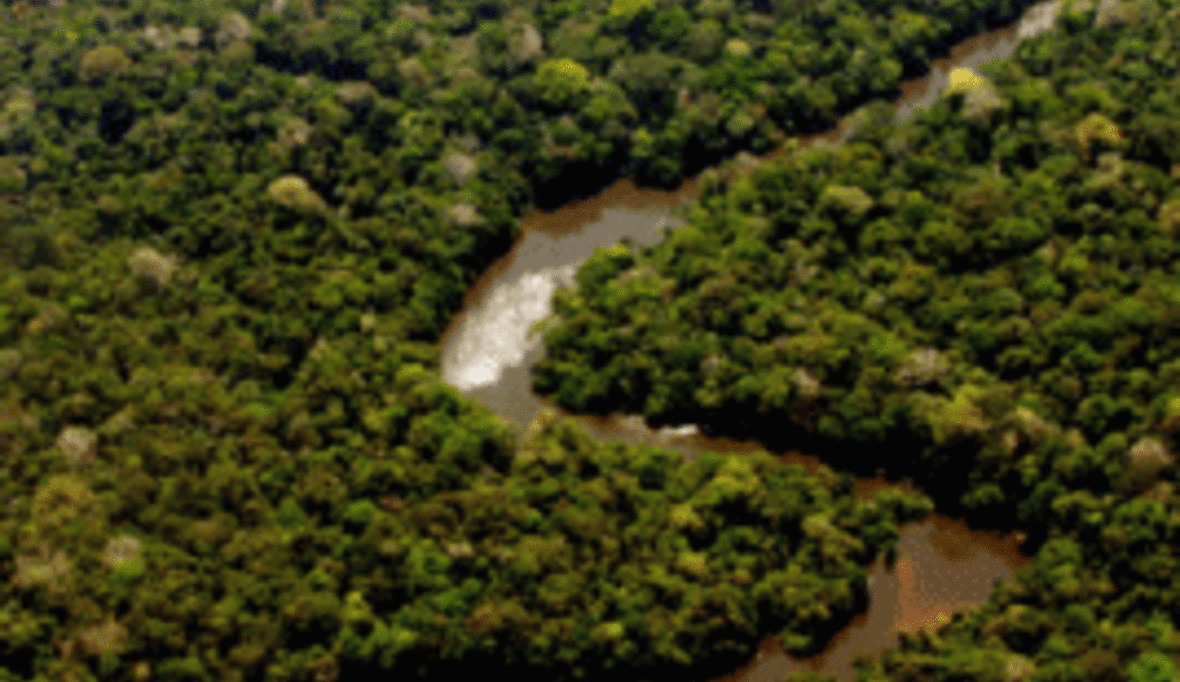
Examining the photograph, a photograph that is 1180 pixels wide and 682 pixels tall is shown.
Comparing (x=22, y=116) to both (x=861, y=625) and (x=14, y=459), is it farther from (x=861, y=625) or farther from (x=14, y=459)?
(x=861, y=625)

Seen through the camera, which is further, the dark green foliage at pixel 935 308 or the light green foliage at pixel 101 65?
the light green foliage at pixel 101 65

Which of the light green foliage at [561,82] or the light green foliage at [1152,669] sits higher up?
the light green foliage at [1152,669]

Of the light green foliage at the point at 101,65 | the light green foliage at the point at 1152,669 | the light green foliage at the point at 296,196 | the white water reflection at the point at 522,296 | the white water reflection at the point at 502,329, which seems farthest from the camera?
the light green foliage at the point at 101,65

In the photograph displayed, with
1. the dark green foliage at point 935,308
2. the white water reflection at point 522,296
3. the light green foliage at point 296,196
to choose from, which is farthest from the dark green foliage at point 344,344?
the dark green foliage at point 935,308

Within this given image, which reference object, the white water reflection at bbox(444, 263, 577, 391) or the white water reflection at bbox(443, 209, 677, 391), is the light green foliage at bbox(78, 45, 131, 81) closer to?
the white water reflection at bbox(443, 209, 677, 391)

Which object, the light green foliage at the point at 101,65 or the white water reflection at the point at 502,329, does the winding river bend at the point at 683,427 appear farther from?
the light green foliage at the point at 101,65

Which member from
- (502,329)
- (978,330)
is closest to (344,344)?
(502,329)

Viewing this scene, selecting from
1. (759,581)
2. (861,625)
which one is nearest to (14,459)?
(759,581)
